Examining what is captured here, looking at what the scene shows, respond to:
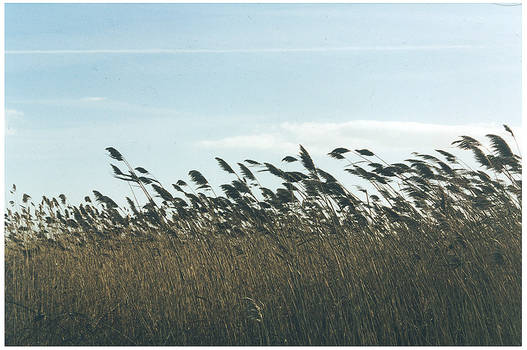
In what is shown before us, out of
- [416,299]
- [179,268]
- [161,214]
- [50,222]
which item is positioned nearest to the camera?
[416,299]

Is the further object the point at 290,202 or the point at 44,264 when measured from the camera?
the point at 44,264

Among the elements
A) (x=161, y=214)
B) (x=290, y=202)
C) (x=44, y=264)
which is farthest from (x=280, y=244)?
(x=44, y=264)

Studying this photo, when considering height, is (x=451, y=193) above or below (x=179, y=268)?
above

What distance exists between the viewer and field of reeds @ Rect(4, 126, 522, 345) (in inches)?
145

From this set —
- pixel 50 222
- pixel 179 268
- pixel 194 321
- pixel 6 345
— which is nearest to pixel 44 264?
pixel 50 222

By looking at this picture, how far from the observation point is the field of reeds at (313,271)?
145 inches

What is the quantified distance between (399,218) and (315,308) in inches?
36.3

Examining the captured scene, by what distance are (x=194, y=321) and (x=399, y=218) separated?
1.75 meters


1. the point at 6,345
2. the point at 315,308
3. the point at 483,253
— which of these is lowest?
the point at 6,345

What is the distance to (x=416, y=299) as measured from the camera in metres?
3.83

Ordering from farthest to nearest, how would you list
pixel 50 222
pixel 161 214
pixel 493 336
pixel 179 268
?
pixel 50 222 → pixel 161 214 → pixel 179 268 → pixel 493 336

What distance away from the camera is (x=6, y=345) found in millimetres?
4266

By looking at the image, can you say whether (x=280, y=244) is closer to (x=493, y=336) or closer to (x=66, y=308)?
(x=493, y=336)

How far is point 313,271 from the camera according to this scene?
157 inches
